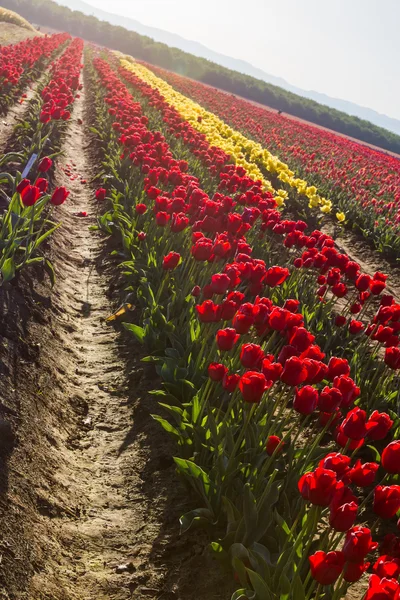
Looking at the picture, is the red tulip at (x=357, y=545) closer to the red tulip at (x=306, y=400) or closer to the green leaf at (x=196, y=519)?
the red tulip at (x=306, y=400)

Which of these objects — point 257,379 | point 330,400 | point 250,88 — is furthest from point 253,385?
point 250,88

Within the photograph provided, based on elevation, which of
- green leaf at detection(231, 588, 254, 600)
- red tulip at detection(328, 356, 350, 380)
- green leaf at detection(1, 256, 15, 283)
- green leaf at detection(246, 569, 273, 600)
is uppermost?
red tulip at detection(328, 356, 350, 380)

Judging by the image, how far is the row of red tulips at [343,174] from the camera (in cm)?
1419

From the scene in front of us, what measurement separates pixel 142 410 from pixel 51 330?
1302 millimetres

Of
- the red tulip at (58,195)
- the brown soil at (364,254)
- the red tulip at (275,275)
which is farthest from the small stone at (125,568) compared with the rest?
the brown soil at (364,254)

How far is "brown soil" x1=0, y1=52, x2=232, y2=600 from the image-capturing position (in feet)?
→ 10.1

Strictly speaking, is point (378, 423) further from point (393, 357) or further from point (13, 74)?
point (13, 74)

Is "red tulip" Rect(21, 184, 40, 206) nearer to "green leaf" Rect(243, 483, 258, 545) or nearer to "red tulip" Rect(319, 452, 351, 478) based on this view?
"green leaf" Rect(243, 483, 258, 545)

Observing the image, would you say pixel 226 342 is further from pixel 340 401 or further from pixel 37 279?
pixel 37 279

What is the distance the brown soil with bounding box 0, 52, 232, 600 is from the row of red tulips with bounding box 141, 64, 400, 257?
8896mm

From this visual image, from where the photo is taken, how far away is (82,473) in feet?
13.1

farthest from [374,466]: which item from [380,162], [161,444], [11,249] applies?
[380,162]

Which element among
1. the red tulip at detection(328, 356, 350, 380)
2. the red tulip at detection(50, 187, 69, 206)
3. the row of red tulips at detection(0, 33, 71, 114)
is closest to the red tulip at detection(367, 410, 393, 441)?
the red tulip at detection(328, 356, 350, 380)

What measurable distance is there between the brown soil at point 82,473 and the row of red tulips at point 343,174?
29.2 feet
